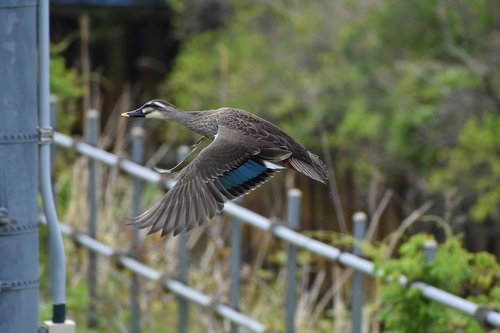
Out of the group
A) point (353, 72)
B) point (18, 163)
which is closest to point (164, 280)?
point (18, 163)

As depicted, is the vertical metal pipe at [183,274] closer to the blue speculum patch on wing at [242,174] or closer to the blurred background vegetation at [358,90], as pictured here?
the blue speculum patch on wing at [242,174]

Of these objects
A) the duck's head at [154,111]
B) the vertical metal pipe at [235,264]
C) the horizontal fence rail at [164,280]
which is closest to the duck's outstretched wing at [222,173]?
the duck's head at [154,111]

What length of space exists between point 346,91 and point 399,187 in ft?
5.24

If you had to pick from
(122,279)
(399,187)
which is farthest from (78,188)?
(399,187)

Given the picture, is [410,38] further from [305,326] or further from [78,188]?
[305,326]

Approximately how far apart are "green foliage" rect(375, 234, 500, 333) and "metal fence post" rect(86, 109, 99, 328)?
2606 mm

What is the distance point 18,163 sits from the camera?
186 inches

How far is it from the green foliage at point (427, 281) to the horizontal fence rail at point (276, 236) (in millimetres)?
59

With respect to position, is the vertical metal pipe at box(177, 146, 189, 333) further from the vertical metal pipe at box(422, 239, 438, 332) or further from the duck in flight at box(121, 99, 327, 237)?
the duck in flight at box(121, 99, 327, 237)

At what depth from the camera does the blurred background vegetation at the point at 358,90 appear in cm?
1298

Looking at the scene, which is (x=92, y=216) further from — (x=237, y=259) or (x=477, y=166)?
(x=477, y=166)

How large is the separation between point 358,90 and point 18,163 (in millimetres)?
11130

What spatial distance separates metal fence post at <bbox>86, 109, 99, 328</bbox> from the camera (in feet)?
27.2

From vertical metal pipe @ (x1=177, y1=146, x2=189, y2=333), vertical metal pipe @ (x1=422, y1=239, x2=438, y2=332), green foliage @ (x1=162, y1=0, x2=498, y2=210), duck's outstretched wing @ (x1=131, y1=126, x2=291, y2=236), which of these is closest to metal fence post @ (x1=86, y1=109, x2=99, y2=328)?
vertical metal pipe @ (x1=177, y1=146, x2=189, y2=333)
